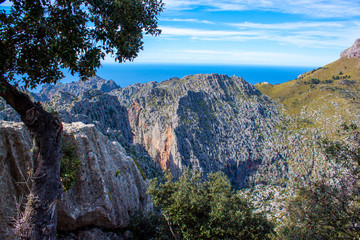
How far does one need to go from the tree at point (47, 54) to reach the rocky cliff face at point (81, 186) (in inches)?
64.6

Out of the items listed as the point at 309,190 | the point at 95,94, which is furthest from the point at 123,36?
the point at 95,94

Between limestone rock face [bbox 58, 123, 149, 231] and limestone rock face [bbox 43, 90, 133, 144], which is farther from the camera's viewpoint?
limestone rock face [bbox 43, 90, 133, 144]

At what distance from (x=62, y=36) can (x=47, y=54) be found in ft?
4.71

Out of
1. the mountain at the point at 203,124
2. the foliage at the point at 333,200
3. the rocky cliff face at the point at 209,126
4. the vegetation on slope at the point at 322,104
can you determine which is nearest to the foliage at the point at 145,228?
the foliage at the point at 333,200

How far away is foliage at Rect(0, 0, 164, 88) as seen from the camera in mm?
10250

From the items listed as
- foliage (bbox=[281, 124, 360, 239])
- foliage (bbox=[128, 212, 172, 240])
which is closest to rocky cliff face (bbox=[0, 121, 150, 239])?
foliage (bbox=[128, 212, 172, 240])

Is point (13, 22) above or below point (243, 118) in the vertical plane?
above

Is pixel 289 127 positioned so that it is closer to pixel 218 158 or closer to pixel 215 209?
pixel 218 158

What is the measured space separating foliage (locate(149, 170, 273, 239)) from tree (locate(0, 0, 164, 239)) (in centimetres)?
1320

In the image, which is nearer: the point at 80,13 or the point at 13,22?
the point at 13,22

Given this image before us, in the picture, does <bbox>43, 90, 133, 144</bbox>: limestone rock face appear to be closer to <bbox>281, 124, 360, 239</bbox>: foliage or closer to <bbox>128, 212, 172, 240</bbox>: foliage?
<bbox>128, 212, 172, 240</bbox>: foliage

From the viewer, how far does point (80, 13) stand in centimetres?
1084

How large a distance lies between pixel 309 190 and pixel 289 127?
492 feet

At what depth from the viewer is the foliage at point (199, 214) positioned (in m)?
21.3
